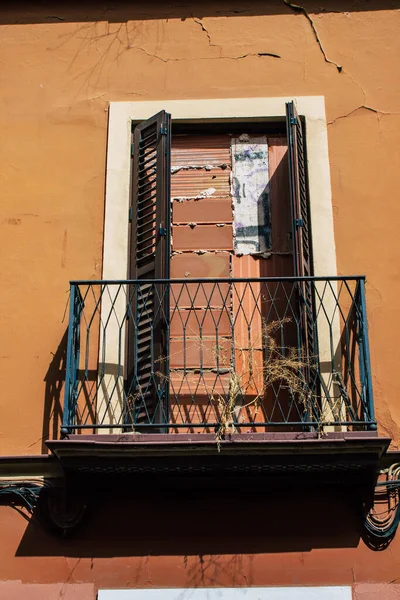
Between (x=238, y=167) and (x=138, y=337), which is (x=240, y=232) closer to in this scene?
(x=238, y=167)

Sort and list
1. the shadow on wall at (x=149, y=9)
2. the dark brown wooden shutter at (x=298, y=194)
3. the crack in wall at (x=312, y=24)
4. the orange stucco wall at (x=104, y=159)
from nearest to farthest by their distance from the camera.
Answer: the orange stucco wall at (x=104, y=159) → the dark brown wooden shutter at (x=298, y=194) → the crack in wall at (x=312, y=24) → the shadow on wall at (x=149, y=9)

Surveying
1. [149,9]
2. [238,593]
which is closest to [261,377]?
[238,593]

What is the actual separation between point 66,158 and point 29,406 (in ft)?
6.38

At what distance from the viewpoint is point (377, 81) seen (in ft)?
24.1

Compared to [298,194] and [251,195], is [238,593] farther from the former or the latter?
[251,195]

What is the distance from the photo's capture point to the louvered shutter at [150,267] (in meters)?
6.18

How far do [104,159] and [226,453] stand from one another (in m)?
2.62

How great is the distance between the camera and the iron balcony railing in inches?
241

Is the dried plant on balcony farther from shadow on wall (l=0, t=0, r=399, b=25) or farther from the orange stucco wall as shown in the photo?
shadow on wall (l=0, t=0, r=399, b=25)

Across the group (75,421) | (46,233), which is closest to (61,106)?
(46,233)

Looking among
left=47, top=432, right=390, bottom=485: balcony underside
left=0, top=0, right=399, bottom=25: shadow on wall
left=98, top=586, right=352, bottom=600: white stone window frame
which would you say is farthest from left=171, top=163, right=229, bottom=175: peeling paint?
left=98, top=586, right=352, bottom=600: white stone window frame

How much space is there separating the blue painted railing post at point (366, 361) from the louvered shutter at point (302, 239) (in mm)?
319

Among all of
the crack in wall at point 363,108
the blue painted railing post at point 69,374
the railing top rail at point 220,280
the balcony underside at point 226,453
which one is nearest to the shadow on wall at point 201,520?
the balcony underside at point 226,453

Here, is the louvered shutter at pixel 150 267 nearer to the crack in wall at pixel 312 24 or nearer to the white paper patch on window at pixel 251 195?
the white paper patch on window at pixel 251 195
